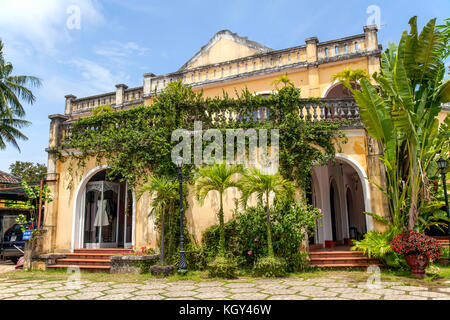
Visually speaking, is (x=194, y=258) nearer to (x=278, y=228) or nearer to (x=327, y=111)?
(x=278, y=228)

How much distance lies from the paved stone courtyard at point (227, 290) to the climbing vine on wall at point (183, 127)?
3.10 metres

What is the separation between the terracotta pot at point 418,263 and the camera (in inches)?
294

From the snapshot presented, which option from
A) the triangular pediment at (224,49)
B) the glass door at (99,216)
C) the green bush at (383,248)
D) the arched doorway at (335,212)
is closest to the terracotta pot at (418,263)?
the green bush at (383,248)

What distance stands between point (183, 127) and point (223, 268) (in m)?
4.26

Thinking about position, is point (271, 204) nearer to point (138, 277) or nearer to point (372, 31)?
point (138, 277)

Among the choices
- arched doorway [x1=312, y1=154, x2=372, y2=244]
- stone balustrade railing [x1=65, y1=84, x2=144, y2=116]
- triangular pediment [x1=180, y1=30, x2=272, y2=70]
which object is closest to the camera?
arched doorway [x1=312, y1=154, x2=372, y2=244]

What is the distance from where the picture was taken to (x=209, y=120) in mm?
10258

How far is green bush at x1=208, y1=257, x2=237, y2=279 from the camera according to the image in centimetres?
804

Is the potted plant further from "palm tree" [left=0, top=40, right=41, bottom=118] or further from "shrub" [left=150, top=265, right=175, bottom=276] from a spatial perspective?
"palm tree" [left=0, top=40, right=41, bottom=118]

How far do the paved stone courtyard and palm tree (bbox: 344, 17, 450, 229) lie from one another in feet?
7.46

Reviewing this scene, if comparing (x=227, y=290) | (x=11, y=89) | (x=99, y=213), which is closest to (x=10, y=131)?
(x=11, y=89)

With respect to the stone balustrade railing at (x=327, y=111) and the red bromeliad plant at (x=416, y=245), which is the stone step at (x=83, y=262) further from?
the red bromeliad plant at (x=416, y=245)

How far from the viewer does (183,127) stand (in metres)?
10.3

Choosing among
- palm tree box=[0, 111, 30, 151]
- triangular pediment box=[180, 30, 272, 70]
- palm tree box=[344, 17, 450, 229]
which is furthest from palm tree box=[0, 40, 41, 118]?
palm tree box=[344, 17, 450, 229]
